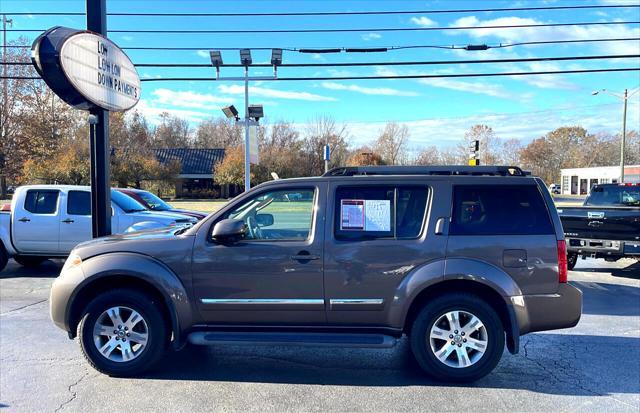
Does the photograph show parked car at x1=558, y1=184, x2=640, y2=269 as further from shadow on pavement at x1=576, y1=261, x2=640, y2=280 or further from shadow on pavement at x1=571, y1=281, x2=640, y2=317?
shadow on pavement at x1=576, y1=261, x2=640, y2=280

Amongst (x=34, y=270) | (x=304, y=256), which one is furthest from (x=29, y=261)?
(x=304, y=256)

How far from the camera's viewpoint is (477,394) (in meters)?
3.98

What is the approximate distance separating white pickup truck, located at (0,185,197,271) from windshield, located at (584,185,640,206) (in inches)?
359

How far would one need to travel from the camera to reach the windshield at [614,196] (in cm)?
1016

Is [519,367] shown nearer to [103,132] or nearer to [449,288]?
[449,288]

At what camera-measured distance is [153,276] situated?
4180 mm

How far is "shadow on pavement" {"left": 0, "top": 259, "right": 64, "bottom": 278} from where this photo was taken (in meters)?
9.45

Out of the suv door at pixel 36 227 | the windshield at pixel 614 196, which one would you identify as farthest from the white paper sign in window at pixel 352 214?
the windshield at pixel 614 196

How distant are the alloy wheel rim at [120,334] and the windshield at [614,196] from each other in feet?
33.7

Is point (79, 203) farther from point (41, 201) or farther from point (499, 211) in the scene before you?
point (499, 211)

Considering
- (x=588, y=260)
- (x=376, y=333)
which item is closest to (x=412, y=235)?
(x=376, y=333)

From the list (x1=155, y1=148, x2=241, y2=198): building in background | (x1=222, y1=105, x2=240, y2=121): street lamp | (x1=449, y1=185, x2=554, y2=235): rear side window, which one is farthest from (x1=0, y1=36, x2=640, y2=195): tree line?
(x1=449, y1=185, x2=554, y2=235): rear side window

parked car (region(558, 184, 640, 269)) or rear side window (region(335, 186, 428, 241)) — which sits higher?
rear side window (region(335, 186, 428, 241))

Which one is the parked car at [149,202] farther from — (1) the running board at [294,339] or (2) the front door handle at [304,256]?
(2) the front door handle at [304,256]
